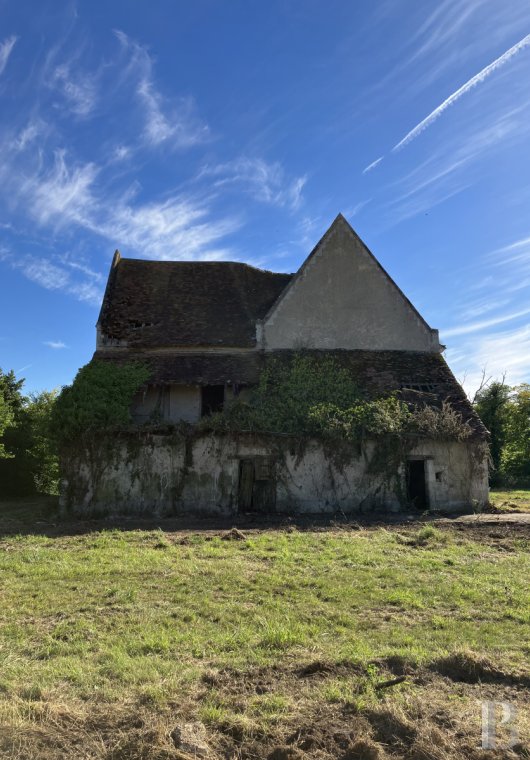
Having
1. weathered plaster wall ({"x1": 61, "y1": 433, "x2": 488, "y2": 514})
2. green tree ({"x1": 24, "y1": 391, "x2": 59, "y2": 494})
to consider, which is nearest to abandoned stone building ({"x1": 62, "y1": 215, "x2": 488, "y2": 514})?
weathered plaster wall ({"x1": 61, "y1": 433, "x2": 488, "y2": 514})

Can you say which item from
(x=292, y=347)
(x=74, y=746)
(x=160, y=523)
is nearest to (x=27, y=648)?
(x=74, y=746)

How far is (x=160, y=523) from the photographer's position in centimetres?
1541

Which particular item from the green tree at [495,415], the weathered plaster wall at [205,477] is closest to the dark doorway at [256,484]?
the weathered plaster wall at [205,477]

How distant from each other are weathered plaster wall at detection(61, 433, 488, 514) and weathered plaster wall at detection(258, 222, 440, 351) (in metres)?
5.49

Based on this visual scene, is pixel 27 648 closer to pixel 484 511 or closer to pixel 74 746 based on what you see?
Result: pixel 74 746

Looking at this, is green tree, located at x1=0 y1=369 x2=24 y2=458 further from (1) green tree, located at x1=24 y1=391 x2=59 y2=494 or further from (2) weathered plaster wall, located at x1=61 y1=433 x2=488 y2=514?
(2) weathered plaster wall, located at x1=61 y1=433 x2=488 y2=514

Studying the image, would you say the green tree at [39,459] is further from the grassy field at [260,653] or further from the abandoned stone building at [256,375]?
the grassy field at [260,653]

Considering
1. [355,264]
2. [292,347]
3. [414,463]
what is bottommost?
[414,463]

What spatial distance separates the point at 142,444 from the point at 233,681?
44.0ft

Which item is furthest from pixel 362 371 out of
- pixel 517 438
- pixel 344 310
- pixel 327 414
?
pixel 517 438

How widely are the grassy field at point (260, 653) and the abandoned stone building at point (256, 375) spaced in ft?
23.3

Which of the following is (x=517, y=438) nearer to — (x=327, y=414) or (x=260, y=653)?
(x=327, y=414)

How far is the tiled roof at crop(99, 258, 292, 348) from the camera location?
21328mm

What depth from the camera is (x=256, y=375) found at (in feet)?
65.4
